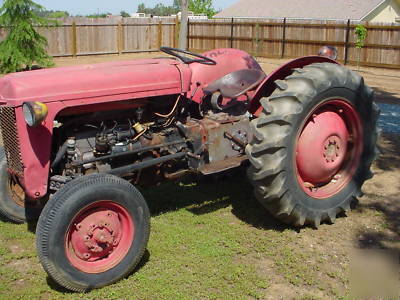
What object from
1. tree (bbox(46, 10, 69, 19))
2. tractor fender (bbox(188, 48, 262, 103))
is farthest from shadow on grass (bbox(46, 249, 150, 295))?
tree (bbox(46, 10, 69, 19))

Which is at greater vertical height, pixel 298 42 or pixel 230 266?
pixel 298 42

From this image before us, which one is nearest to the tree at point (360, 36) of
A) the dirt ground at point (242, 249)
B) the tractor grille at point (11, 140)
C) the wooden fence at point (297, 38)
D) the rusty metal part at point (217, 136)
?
the wooden fence at point (297, 38)

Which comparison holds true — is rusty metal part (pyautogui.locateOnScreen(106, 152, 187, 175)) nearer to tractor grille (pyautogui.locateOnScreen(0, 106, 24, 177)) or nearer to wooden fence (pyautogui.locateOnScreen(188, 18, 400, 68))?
tractor grille (pyautogui.locateOnScreen(0, 106, 24, 177))

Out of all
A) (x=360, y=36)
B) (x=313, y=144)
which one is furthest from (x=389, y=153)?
(x=360, y=36)

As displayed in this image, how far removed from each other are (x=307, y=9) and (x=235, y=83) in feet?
106

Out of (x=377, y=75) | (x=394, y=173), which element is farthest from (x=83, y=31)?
→ (x=394, y=173)

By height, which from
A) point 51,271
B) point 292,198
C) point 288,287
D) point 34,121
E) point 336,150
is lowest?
point 288,287

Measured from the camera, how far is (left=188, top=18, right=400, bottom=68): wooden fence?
17.3 metres

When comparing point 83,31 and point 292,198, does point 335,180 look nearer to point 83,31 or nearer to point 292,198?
point 292,198

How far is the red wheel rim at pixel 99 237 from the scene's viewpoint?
324 centimetres

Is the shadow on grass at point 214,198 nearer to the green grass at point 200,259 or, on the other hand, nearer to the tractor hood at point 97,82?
the green grass at point 200,259

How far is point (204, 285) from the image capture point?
134 inches

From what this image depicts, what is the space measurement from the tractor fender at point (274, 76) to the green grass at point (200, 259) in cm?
105

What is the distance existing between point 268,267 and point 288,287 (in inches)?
11.0
